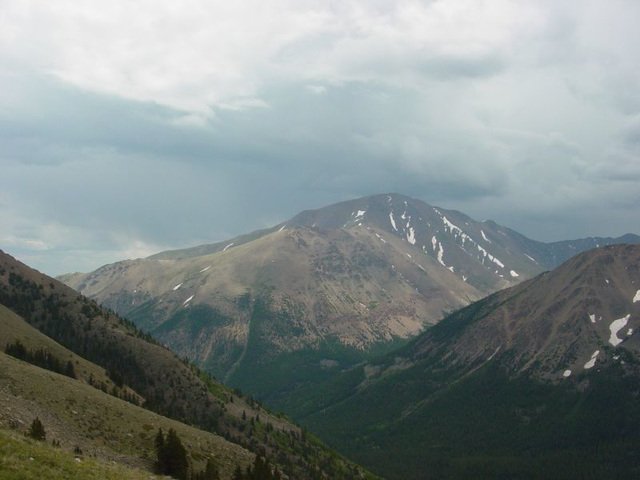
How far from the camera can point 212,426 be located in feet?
623

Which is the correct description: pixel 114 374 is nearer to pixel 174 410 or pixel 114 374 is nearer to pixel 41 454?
pixel 174 410

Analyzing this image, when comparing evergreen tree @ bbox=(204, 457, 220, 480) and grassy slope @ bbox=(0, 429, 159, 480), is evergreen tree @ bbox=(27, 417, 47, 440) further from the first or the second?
evergreen tree @ bbox=(204, 457, 220, 480)

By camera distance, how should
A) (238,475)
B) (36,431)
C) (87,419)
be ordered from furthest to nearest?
(238,475)
(87,419)
(36,431)

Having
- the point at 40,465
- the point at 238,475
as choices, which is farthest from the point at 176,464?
the point at 40,465

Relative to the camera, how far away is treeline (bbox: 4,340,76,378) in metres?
143

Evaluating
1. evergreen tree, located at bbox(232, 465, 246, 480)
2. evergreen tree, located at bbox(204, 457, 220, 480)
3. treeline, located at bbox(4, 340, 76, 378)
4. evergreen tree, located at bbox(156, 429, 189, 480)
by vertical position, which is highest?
treeline, located at bbox(4, 340, 76, 378)

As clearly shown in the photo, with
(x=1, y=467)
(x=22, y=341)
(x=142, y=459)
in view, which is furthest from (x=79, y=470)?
(x=22, y=341)

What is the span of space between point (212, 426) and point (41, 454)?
144601 millimetres

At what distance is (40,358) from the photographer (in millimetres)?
145875

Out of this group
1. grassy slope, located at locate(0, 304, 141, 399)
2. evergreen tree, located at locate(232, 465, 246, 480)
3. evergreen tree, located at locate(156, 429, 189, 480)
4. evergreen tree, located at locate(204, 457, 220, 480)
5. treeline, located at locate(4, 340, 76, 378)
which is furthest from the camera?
grassy slope, located at locate(0, 304, 141, 399)

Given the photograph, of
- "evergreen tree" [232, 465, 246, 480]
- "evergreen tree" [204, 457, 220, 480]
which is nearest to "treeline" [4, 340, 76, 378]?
"evergreen tree" [204, 457, 220, 480]

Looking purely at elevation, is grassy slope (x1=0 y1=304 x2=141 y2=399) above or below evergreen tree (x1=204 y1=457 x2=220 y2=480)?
above

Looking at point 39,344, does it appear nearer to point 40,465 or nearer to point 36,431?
point 36,431

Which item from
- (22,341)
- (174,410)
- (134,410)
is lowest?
(174,410)
